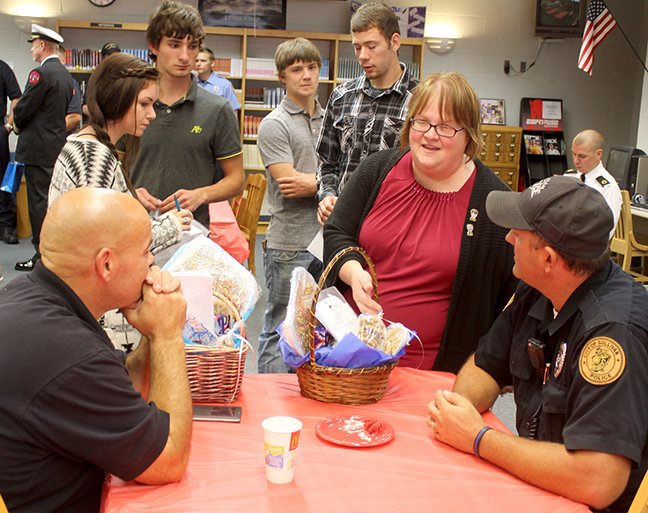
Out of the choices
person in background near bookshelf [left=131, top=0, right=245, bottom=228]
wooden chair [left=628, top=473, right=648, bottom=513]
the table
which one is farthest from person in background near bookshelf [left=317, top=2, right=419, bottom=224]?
wooden chair [left=628, top=473, right=648, bottom=513]

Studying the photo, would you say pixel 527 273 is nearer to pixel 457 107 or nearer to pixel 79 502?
pixel 457 107

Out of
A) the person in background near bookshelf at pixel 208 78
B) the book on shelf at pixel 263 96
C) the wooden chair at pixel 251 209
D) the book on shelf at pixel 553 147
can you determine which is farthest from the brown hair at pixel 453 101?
the book on shelf at pixel 553 147

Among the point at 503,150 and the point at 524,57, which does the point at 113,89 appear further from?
the point at 524,57

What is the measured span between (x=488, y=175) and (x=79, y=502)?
4.81 feet

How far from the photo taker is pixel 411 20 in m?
7.61

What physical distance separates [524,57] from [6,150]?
6.77 m

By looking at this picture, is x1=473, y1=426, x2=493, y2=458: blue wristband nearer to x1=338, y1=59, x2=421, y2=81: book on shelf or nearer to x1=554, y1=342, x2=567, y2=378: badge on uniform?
x1=554, y1=342, x2=567, y2=378: badge on uniform

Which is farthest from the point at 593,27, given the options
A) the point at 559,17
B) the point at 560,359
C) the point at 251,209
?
the point at 560,359

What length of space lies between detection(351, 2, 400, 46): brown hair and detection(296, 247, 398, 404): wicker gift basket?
4.92 ft

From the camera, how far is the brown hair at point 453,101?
1776mm

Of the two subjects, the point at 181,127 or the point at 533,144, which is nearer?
the point at 181,127

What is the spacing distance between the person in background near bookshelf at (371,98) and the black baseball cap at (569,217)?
3.99ft

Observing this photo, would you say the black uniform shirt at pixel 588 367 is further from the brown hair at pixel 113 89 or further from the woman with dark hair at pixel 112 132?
the brown hair at pixel 113 89

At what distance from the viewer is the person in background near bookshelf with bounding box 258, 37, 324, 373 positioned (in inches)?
112
